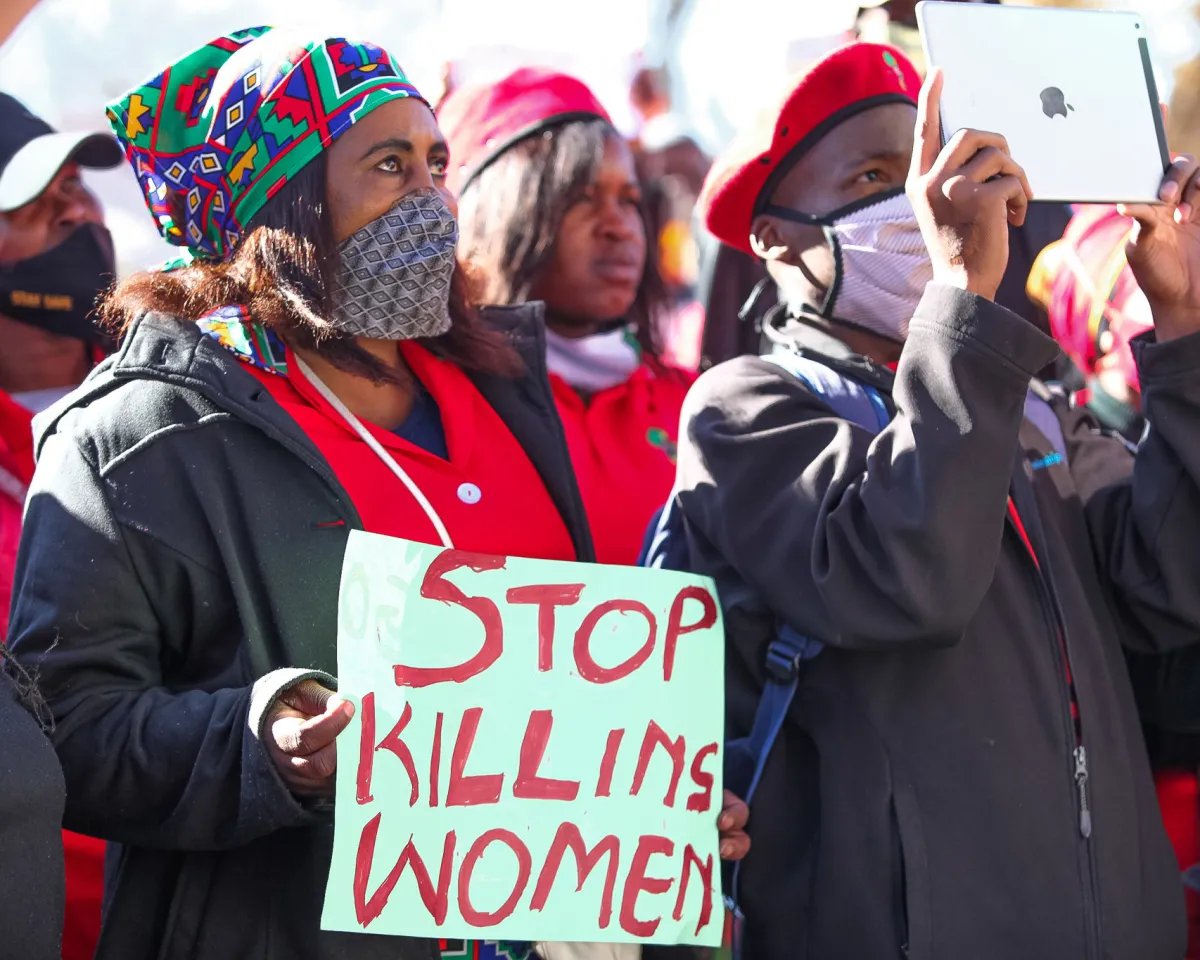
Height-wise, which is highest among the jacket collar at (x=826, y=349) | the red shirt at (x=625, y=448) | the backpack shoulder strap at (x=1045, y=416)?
the jacket collar at (x=826, y=349)

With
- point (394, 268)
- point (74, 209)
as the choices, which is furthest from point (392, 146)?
point (74, 209)

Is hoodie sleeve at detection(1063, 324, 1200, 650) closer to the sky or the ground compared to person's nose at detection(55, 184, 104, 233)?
closer to the ground

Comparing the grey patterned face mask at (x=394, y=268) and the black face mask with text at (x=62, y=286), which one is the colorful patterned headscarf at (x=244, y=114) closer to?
the grey patterned face mask at (x=394, y=268)

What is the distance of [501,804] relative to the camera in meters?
2.09

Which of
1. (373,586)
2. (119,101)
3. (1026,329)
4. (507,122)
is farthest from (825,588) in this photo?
(507,122)

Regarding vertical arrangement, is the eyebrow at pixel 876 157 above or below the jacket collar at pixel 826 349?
above

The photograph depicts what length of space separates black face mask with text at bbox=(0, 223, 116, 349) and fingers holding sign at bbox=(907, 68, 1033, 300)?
2075mm

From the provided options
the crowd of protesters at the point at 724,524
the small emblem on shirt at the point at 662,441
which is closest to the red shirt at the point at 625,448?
the small emblem on shirt at the point at 662,441

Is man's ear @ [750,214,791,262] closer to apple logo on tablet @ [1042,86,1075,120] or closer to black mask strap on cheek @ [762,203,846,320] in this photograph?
black mask strap on cheek @ [762,203,846,320]

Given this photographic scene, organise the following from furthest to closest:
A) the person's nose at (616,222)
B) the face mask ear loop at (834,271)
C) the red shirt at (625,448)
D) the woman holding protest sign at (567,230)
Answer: the person's nose at (616,222), the woman holding protest sign at (567,230), the red shirt at (625,448), the face mask ear loop at (834,271)

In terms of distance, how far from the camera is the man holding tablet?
2.12 m

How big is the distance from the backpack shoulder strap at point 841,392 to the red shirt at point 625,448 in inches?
25.0

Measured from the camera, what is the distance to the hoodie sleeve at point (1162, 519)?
244cm

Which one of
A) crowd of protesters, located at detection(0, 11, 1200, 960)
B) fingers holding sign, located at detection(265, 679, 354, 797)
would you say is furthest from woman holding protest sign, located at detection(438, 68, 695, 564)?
fingers holding sign, located at detection(265, 679, 354, 797)
